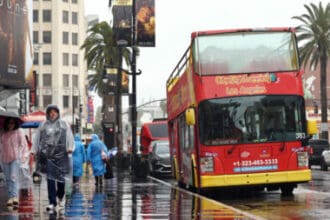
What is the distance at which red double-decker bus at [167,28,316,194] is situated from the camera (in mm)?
17156

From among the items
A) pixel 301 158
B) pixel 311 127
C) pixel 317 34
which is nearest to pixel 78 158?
pixel 301 158

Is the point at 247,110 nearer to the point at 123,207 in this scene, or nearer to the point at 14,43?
the point at 123,207

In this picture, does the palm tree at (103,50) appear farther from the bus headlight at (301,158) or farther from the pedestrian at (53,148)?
the pedestrian at (53,148)

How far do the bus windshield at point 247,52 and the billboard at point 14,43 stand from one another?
52.0ft

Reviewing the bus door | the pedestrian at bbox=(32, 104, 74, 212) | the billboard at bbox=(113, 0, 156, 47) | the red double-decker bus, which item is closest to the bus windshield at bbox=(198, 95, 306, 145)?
the red double-decker bus

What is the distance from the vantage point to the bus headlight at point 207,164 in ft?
56.1

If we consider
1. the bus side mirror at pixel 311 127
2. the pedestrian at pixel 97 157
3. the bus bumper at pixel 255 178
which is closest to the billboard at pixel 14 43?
the pedestrian at pixel 97 157

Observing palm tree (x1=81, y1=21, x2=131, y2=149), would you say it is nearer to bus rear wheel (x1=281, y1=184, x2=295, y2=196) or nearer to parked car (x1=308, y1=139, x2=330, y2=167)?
parked car (x1=308, y1=139, x2=330, y2=167)

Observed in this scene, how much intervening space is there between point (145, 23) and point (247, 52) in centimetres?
1720

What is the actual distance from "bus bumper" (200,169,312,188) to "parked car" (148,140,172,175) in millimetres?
15852

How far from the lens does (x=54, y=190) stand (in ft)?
39.8

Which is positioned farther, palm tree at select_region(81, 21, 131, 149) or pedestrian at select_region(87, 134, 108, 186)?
palm tree at select_region(81, 21, 131, 149)

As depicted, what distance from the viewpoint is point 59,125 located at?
12.0 meters

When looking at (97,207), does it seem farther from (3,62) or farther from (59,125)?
(3,62)
